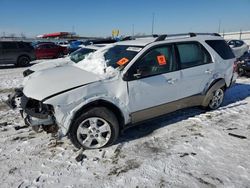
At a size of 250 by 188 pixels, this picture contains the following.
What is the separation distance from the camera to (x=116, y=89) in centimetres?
407

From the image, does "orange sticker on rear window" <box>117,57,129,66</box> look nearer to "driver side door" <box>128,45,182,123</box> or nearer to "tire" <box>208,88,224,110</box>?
"driver side door" <box>128,45,182,123</box>

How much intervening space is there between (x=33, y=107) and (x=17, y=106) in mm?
609

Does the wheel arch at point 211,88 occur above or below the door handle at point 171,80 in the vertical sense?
below

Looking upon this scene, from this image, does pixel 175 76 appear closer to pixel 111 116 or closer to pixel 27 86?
pixel 111 116

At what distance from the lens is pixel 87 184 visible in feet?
10.6

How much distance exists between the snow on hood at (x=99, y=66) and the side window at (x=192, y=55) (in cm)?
149

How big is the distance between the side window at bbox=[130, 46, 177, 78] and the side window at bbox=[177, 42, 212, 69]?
28cm

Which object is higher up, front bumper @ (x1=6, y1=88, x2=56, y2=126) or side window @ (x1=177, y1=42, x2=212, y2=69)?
side window @ (x1=177, y1=42, x2=212, y2=69)

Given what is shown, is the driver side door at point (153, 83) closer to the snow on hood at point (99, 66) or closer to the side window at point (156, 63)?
the side window at point (156, 63)

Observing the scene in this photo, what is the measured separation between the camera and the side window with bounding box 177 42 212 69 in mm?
4962

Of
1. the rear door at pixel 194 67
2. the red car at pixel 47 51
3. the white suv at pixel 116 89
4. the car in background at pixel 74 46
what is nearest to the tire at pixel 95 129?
the white suv at pixel 116 89

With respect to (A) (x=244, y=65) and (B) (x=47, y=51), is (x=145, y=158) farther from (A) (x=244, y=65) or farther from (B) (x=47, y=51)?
(B) (x=47, y=51)

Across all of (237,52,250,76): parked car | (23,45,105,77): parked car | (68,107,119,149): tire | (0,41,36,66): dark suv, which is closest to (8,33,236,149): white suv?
(68,107,119,149): tire

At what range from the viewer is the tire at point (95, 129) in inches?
154
